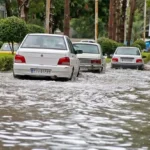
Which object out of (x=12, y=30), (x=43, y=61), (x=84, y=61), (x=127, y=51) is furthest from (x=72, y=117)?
(x=127, y=51)

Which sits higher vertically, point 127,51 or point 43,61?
point 43,61

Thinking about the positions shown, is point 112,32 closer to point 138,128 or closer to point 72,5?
point 72,5

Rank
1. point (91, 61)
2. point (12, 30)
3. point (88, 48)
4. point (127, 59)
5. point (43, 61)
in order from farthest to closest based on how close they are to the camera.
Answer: point (127, 59) < point (12, 30) < point (88, 48) < point (91, 61) < point (43, 61)

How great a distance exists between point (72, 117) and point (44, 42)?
27.3 feet

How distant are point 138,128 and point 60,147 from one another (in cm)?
214

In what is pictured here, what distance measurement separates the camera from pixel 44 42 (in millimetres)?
18297

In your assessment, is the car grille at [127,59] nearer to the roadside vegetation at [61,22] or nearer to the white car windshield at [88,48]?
the roadside vegetation at [61,22]

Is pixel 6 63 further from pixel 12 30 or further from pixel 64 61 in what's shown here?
pixel 64 61

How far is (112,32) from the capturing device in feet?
169

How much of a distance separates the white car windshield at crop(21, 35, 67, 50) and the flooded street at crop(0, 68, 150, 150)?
6.87ft

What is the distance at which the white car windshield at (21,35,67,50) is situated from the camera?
1806 cm

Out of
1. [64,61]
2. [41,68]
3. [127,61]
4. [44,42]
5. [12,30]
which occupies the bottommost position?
[127,61]

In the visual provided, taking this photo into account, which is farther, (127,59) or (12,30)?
(127,59)

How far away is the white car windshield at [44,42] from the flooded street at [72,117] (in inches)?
82.4
